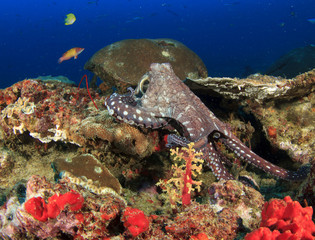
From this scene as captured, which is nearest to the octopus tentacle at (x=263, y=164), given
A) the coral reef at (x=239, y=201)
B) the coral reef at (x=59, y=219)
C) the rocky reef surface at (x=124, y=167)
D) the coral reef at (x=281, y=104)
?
the rocky reef surface at (x=124, y=167)

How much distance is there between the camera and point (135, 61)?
24.0 ft

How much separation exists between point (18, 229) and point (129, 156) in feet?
7.92

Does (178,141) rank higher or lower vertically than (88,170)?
higher

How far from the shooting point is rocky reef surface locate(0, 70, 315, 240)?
2307 mm

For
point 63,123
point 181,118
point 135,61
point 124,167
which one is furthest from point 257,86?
point 135,61

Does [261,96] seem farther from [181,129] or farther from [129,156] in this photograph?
[129,156]

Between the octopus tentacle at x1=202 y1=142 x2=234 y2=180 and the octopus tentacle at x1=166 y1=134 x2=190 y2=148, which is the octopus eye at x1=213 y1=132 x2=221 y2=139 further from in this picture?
the octopus tentacle at x1=166 y1=134 x2=190 y2=148

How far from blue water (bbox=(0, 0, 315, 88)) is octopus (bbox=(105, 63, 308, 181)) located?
4808cm

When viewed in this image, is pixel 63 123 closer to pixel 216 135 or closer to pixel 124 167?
pixel 124 167

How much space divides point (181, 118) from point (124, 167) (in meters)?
1.77

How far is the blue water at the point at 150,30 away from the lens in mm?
62344

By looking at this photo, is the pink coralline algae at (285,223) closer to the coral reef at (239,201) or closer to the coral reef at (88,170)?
the coral reef at (239,201)

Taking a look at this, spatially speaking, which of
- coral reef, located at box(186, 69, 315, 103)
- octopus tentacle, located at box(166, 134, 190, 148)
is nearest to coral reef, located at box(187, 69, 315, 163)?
coral reef, located at box(186, 69, 315, 103)

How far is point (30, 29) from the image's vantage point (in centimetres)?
10062
